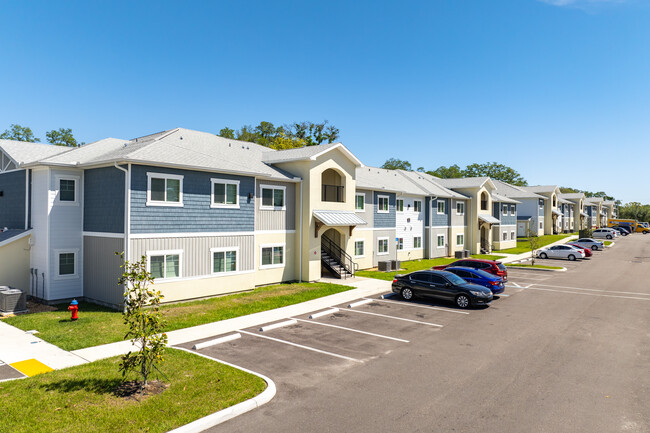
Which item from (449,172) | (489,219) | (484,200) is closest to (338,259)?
(489,219)

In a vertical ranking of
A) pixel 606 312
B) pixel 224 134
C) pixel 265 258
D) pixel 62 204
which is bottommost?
pixel 606 312

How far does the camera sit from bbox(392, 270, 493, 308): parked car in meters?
19.3

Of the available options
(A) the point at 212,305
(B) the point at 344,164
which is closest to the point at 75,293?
(A) the point at 212,305

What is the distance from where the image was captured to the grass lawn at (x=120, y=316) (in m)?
14.0

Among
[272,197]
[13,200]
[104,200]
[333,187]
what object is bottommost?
[104,200]

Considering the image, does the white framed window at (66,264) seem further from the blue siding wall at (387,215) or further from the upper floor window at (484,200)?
the upper floor window at (484,200)

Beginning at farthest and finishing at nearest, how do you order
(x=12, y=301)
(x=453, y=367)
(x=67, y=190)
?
(x=67, y=190), (x=12, y=301), (x=453, y=367)

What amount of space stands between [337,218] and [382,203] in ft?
27.6

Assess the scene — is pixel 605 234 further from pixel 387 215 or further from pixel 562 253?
pixel 387 215

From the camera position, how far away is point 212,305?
19.0 m

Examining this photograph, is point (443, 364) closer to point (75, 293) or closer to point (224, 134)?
point (75, 293)

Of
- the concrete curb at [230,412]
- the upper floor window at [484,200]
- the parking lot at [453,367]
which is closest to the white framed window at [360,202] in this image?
the parking lot at [453,367]

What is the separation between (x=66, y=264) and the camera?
779 inches

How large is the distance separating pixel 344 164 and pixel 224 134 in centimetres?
4717
